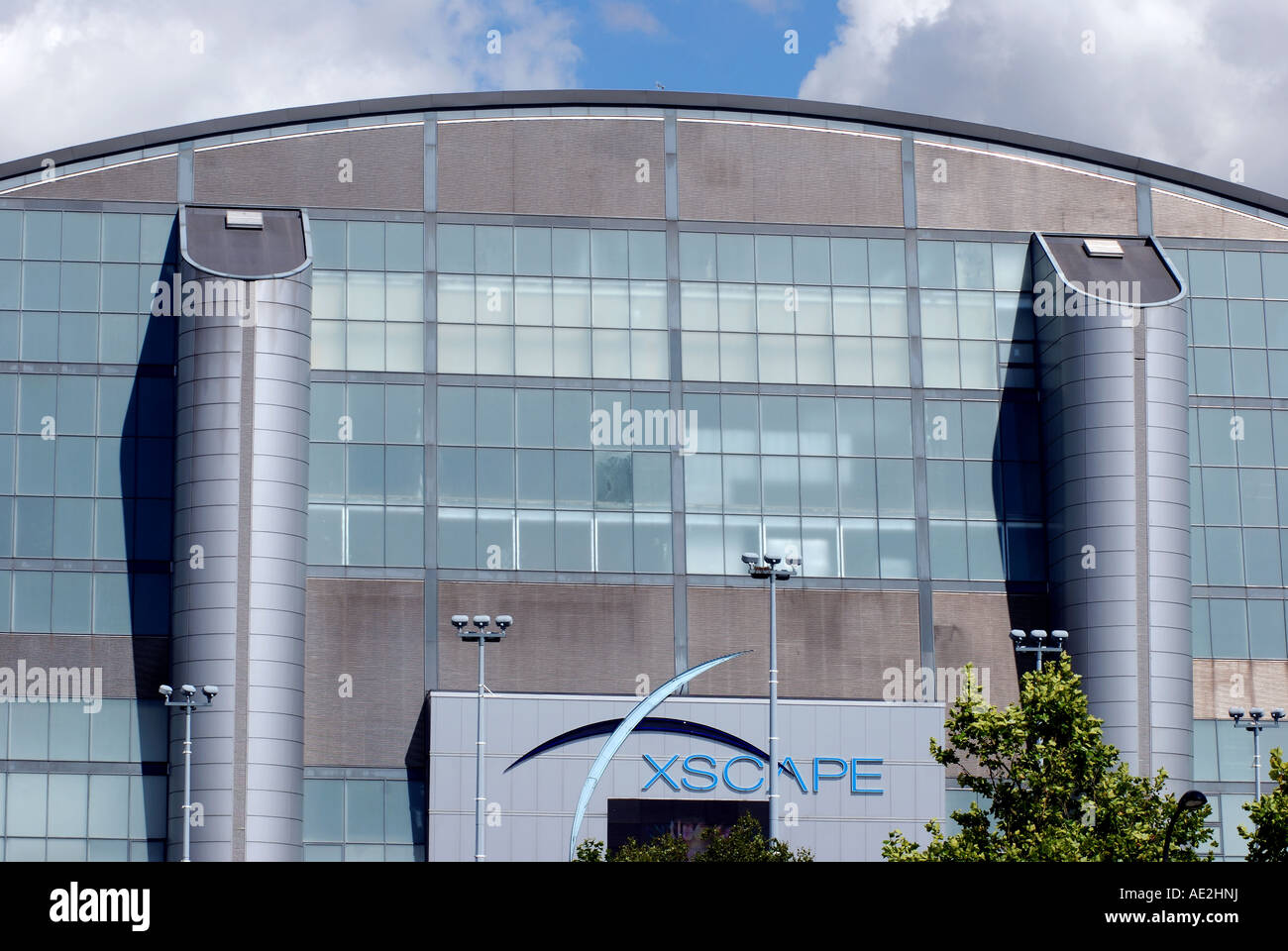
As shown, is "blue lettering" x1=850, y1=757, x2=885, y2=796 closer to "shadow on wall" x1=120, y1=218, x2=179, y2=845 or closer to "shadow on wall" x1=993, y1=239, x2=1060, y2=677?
"shadow on wall" x1=993, y1=239, x2=1060, y2=677

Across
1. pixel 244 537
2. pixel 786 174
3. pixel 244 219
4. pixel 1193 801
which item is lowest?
pixel 1193 801

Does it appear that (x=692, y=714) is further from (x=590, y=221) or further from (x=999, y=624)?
(x=590, y=221)

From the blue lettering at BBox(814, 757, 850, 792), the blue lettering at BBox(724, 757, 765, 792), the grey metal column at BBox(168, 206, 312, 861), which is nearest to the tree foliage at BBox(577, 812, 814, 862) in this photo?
the blue lettering at BBox(724, 757, 765, 792)

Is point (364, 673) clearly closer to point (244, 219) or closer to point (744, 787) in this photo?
point (744, 787)

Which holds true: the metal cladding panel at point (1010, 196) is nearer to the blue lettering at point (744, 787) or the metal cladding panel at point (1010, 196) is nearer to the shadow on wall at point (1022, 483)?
the shadow on wall at point (1022, 483)

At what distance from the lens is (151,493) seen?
62.5 metres

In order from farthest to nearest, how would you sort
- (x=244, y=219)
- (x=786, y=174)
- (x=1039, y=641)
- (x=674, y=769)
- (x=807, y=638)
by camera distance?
(x=786, y=174) < (x=244, y=219) < (x=807, y=638) < (x=674, y=769) < (x=1039, y=641)

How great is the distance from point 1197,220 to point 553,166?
24152mm

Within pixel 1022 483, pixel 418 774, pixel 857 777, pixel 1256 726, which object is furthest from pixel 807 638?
pixel 1256 726

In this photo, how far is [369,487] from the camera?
62.8 meters

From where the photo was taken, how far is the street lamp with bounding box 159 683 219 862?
55625 mm

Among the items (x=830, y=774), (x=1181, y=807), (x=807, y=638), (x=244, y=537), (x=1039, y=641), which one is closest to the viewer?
(x=1181, y=807)

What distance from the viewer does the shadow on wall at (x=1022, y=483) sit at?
64438 mm
